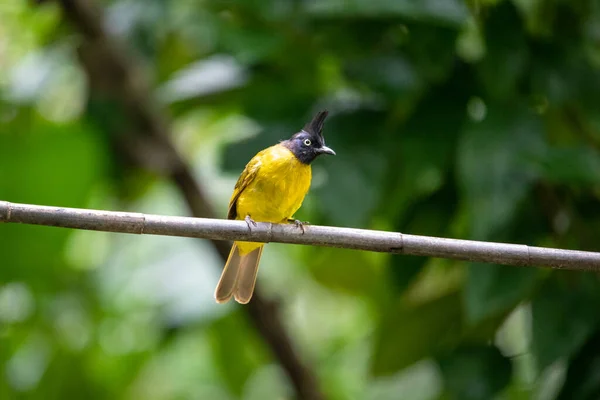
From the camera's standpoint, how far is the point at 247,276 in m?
2.85

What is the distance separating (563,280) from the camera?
105 inches

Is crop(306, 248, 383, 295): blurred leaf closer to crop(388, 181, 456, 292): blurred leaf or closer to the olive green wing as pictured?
crop(388, 181, 456, 292): blurred leaf

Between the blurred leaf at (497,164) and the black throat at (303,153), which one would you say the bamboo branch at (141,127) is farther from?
the blurred leaf at (497,164)

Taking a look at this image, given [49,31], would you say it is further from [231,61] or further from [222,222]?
[222,222]

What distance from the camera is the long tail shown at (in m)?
2.75

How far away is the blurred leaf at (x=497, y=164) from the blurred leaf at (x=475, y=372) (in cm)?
42

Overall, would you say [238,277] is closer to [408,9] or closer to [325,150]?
[325,150]

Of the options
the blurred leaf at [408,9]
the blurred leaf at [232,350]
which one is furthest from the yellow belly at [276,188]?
the blurred leaf at [232,350]

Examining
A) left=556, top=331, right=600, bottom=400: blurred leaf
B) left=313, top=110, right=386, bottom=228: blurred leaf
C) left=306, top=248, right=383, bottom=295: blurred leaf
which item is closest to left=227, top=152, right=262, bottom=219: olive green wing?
left=313, top=110, right=386, bottom=228: blurred leaf

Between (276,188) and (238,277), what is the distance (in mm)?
344

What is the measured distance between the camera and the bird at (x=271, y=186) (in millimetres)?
2746

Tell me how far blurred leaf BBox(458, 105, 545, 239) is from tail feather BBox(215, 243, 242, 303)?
2.74 feet

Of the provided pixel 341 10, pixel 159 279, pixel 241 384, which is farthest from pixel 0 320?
pixel 341 10

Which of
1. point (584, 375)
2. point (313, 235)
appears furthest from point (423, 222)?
point (313, 235)
